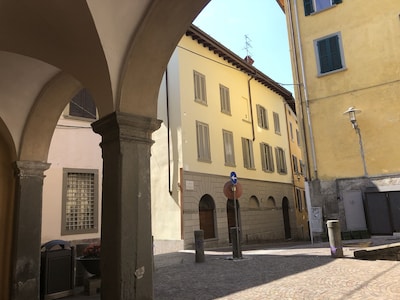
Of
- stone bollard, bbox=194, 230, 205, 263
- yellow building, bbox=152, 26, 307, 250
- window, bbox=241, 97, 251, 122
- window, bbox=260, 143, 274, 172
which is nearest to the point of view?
stone bollard, bbox=194, 230, 205, 263

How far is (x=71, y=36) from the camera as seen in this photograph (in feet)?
13.5

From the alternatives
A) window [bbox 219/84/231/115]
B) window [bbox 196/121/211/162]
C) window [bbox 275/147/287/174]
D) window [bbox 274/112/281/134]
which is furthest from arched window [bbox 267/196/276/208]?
window [bbox 196/121/211/162]

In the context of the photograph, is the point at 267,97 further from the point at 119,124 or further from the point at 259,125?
the point at 119,124

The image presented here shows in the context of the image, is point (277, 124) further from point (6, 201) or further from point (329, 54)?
point (6, 201)

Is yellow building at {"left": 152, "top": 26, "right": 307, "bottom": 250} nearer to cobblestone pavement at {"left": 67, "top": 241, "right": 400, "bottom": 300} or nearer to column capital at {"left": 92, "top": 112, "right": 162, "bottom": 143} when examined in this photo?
cobblestone pavement at {"left": 67, "top": 241, "right": 400, "bottom": 300}

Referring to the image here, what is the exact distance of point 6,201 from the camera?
618 centimetres

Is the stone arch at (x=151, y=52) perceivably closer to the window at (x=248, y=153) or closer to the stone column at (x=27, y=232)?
the stone column at (x=27, y=232)

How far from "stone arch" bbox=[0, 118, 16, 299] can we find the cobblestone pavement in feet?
4.60

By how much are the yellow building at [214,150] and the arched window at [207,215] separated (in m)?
0.04

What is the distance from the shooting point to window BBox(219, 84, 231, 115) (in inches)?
681

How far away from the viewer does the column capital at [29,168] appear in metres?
5.92

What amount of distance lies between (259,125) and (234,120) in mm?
2713

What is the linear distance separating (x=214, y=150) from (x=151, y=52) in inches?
473

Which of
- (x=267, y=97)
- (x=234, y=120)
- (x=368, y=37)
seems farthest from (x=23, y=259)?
(x=267, y=97)
